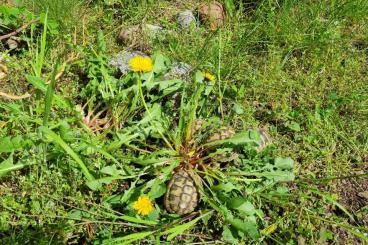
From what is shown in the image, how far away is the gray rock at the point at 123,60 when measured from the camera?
9.88 feet

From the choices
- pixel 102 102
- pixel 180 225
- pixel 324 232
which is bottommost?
pixel 324 232

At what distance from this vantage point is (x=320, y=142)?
289cm

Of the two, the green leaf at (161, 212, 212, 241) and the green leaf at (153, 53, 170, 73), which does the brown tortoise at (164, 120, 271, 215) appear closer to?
the green leaf at (161, 212, 212, 241)

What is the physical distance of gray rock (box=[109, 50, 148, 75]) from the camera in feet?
9.88

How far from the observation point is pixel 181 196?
234 centimetres

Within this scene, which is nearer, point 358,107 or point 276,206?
point 276,206

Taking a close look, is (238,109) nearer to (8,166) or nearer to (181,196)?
(181,196)

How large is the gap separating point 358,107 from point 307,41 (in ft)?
1.99

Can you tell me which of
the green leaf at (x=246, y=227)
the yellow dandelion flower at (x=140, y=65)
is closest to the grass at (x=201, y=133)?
the green leaf at (x=246, y=227)

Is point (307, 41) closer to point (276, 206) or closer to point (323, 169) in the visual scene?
point (323, 169)

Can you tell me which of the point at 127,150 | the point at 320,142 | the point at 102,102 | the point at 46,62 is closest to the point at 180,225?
the point at 127,150

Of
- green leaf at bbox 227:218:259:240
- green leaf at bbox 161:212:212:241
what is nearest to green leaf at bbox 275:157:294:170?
green leaf at bbox 227:218:259:240

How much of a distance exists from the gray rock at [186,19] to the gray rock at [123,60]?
0.43 m

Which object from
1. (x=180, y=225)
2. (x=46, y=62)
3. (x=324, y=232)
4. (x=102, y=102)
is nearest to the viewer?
(x=180, y=225)
